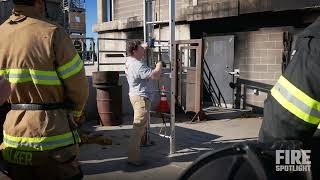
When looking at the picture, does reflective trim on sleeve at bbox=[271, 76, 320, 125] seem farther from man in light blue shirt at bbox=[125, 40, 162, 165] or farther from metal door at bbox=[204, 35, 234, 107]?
metal door at bbox=[204, 35, 234, 107]

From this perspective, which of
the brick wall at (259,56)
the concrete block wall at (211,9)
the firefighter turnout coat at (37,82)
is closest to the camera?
the firefighter turnout coat at (37,82)

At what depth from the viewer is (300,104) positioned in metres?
1.72

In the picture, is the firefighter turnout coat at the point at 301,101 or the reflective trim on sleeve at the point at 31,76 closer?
the firefighter turnout coat at the point at 301,101

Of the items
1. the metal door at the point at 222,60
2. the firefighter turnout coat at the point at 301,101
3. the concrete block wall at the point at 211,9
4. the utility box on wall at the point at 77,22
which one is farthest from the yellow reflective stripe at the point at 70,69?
the utility box on wall at the point at 77,22

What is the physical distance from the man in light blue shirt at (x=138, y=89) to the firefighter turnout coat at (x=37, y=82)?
320 centimetres

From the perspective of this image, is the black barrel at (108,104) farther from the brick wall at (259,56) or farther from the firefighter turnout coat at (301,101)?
the firefighter turnout coat at (301,101)

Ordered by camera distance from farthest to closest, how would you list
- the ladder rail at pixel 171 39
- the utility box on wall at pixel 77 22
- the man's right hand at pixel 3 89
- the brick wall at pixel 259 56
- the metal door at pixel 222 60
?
the utility box on wall at pixel 77 22
the metal door at pixel 222 60
the brick wall at pixel 259 56
the ladder rail at pixel 171 39
the man's right hand at pixel 3 89

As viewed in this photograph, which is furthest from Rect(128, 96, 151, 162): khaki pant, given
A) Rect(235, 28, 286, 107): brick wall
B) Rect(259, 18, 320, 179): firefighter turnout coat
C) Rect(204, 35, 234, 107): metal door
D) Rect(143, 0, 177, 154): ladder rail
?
Rect(204, 35, 234, 107): metal door

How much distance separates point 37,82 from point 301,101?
1.75 meters

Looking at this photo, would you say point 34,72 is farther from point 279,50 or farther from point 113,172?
point 279,50

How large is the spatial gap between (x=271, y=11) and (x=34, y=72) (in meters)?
8.55


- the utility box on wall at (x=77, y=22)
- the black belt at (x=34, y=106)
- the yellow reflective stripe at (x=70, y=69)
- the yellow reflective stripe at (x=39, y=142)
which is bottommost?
the yellow reflective stripe at (x=39, y=142)

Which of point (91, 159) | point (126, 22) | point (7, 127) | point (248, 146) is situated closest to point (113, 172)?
point (91, 159)

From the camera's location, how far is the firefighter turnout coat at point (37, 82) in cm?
275
